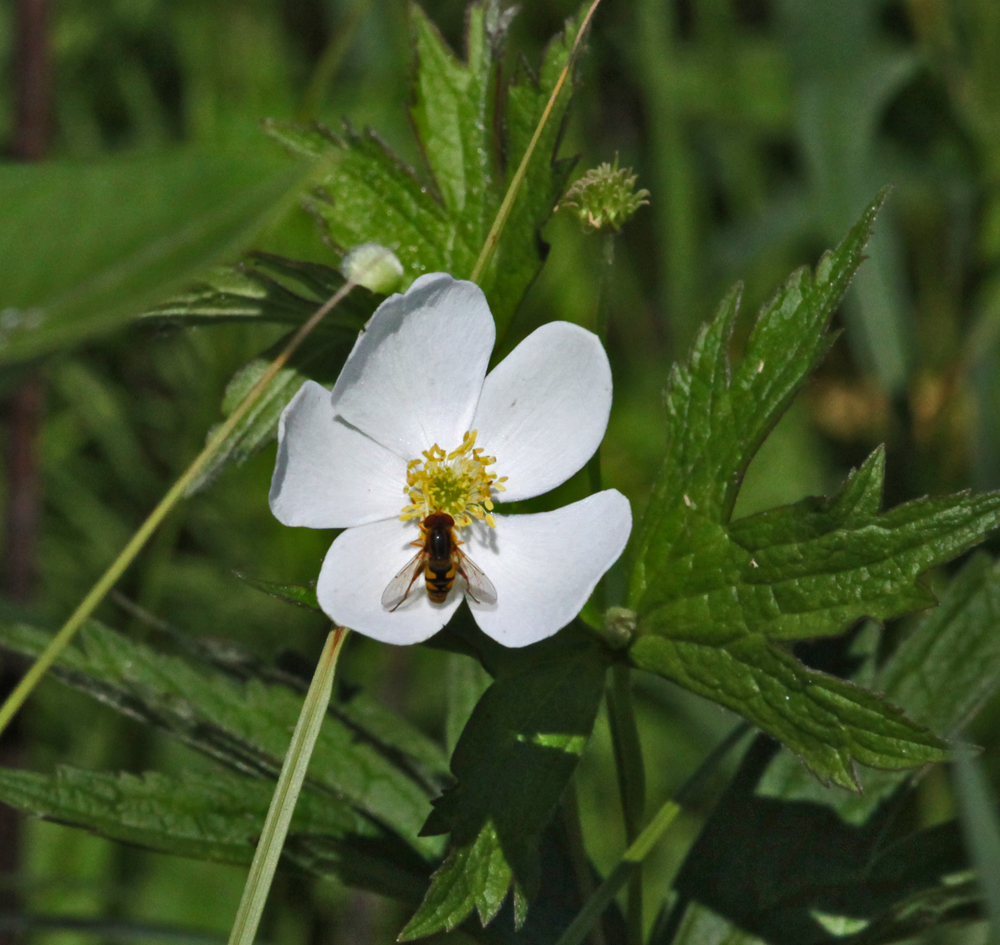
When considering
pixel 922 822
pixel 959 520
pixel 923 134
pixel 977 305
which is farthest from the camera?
pixel 923 134

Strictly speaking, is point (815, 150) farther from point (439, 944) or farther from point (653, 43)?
point (439, 944)

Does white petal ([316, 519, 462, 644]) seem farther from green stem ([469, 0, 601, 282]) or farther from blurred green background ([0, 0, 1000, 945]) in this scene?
blurred green background ([0, 0, 1000, 945])

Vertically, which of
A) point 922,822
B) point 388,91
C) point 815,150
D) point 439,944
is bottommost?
point 439,944

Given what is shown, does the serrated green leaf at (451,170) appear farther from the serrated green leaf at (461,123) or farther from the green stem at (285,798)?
the green stem at (285,798)

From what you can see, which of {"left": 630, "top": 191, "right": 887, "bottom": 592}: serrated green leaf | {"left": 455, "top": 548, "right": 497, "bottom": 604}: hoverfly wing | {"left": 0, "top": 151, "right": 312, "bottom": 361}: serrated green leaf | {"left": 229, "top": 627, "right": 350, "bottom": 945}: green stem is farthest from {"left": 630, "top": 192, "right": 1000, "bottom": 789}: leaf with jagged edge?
{"left": 0, "top": 151, "right": 312, "bottom": 361}: serrated green leaf

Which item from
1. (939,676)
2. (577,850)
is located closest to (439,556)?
(577,850)

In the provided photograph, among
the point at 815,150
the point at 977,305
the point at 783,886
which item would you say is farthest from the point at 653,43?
the point at 783,886

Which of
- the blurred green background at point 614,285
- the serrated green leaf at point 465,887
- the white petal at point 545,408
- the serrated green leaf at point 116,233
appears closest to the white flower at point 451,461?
the white petal at point 545,408
